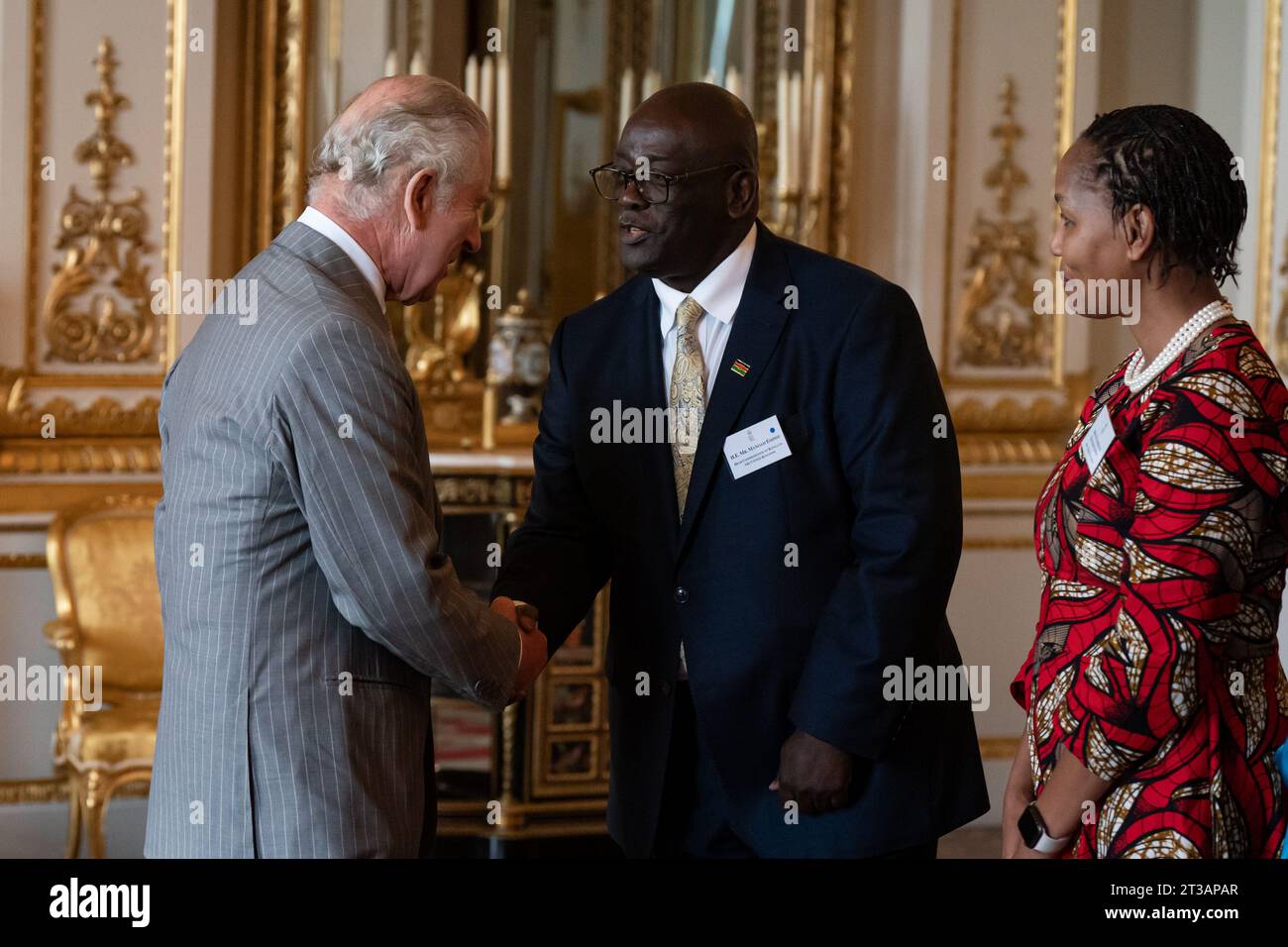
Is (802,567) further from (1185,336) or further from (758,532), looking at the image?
(1185,336)

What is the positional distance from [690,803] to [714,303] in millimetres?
776

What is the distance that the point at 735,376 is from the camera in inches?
85.7

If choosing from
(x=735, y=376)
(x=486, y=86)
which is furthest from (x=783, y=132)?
(x=735, y=376)

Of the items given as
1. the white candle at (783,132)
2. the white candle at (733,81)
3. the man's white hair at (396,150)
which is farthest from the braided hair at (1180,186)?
the white candle at (733,81)

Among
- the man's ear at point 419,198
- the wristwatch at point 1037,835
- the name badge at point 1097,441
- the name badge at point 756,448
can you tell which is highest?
the man's ear at point 419,198

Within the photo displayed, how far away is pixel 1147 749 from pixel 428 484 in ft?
3.05

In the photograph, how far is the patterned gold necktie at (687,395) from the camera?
223 centimetres

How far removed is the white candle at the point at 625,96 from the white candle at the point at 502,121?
405mm

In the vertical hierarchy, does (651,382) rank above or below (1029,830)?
above

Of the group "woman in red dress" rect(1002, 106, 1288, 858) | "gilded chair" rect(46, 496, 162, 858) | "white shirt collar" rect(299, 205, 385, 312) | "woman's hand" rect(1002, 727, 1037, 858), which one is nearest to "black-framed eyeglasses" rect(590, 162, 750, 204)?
"white shirt collar" rect(299, 205, 385, 312)

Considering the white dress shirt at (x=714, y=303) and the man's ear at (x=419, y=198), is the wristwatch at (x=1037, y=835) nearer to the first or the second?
the white dress shirt at (x=714, y=303)

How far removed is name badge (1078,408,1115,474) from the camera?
1.77 meters

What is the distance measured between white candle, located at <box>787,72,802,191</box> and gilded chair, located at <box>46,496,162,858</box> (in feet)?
7.54
